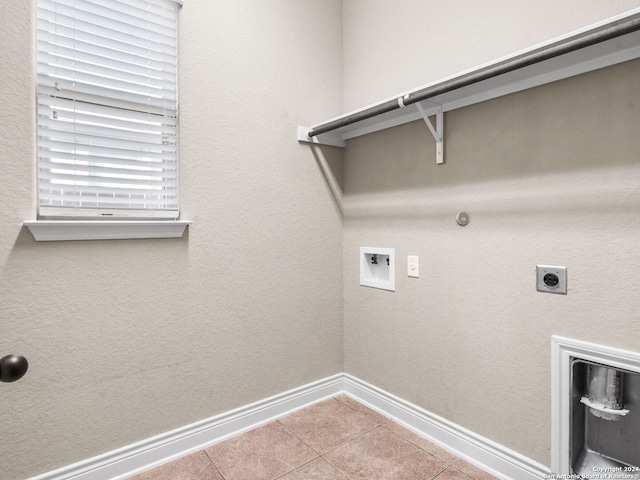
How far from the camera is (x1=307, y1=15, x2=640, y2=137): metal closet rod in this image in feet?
3.35

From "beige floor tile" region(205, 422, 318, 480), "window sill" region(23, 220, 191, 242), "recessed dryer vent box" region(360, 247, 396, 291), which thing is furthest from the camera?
"recessed dryer vent box" region(360, 247, 396, 291)

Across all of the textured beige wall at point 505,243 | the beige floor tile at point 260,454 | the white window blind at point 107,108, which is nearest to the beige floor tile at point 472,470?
the textured beige wall at point 505,243

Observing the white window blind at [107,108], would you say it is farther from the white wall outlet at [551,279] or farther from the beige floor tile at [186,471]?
the white wall outlet at [551,279]

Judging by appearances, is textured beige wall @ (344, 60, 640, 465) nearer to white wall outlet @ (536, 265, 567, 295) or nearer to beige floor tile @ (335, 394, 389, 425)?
white wall outlet @ (536, 265, 567, 295)

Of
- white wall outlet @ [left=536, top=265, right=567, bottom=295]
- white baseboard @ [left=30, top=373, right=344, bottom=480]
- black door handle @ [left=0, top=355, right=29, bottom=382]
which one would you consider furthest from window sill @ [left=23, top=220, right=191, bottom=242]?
white wall outlet @ [left=536, top=265, right=567, bottom=295]

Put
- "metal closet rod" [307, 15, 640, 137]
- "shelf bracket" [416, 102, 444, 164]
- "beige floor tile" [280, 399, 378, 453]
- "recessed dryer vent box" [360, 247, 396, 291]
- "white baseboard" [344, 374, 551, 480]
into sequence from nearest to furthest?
"metal closet rod" [307, 15, 640, 137]
"white baseboard" [344, 374, 551, 480]
"shelf bracket" [416, 102, 444, 164]
"beige floor tile" [280, 399, 378, 453]
"recessed dryer vent box" [360, 247, 396, 291]

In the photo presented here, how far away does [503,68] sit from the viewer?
4.13ft

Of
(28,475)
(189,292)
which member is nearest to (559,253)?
(189,292)

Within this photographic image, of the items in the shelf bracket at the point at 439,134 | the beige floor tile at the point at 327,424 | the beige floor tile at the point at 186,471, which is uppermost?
the shelf bracket at the point at 439,134

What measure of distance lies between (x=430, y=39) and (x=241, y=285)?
163 cm

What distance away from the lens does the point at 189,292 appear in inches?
69.6

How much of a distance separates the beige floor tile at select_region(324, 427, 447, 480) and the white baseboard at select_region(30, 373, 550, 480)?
141mm

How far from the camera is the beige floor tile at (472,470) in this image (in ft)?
5.14

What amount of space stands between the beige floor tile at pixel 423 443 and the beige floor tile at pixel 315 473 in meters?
0.46
